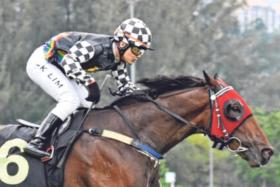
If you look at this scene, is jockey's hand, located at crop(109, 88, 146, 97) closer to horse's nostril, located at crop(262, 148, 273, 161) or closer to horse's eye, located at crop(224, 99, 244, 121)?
horse's eye, located at crop(224, 99, 244, 121)

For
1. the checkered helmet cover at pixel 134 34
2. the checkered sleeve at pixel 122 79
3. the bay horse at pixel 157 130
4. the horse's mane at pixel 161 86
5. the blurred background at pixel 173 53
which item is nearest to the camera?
the bay horse at pixel 157 130

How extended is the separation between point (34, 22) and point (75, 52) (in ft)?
142

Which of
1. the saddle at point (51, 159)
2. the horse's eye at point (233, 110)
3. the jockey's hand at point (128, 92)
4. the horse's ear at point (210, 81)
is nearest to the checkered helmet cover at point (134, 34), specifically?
the jockey's hand at point (128, 92)

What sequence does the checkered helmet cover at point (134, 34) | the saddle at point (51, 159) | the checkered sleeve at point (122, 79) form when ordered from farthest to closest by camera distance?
1. the checkered sleeve at point (122, 79)
2. the checkered helmet cover at point (134, 34)
3. the saddle at point (51, 159)

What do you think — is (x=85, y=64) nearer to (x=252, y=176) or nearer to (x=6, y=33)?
(x=252, y=176)

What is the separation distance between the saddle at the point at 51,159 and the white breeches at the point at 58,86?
133 millimetres

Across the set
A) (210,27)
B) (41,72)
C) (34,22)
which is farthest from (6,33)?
(41,72)

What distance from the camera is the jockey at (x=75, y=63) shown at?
8508 millimetres

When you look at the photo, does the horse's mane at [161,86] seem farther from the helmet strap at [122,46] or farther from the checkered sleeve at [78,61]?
the checkered sleeve at [78,61]

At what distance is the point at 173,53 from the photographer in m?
54.7

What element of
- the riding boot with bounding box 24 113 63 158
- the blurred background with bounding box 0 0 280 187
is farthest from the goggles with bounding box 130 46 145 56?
the blurred background with bounding box 0 0 280 187

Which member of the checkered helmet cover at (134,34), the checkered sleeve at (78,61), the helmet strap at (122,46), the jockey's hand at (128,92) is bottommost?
the jockey's hand at (128,92)

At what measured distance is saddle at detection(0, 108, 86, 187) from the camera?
8523 millimetres

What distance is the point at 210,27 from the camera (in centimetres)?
6316
